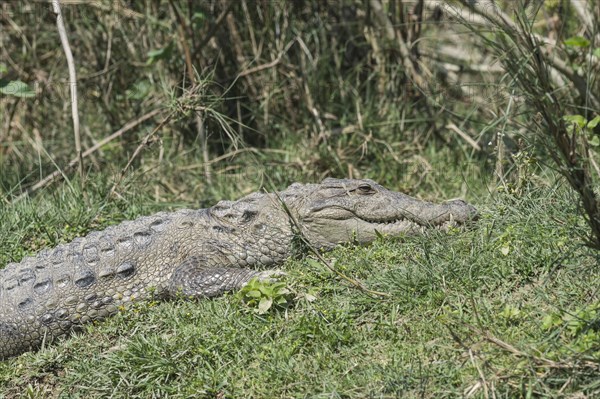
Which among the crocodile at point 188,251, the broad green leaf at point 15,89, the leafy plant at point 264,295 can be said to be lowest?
the crocodile at point 188,251

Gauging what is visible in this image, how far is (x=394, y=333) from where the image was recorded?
4191mm

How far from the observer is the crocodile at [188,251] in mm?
5121

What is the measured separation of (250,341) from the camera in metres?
4.32

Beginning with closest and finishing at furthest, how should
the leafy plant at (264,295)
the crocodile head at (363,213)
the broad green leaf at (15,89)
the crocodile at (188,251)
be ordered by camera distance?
the leafy plant at (264,295) < the crocodile at (188,251) < the crocodile head at (363,213) < the broad green leaf at (15,89)

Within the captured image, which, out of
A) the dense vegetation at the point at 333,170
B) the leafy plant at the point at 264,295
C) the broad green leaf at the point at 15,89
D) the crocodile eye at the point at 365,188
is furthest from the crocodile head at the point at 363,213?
the broad green leaf at the point at 15,89

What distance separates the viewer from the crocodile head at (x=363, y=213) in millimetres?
5352

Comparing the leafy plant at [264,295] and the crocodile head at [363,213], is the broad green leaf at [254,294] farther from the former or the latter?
the crocodile head at [363,213]

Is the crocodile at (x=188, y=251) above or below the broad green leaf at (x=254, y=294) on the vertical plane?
below

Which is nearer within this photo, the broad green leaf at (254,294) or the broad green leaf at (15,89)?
the broad green leaf at (254,294)

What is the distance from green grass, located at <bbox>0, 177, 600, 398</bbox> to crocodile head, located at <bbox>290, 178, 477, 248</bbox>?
0.23 metres

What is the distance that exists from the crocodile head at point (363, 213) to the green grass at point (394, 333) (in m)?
0.23

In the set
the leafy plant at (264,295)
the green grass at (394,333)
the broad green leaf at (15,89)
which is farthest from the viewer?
the broad green leaf at (15,89)

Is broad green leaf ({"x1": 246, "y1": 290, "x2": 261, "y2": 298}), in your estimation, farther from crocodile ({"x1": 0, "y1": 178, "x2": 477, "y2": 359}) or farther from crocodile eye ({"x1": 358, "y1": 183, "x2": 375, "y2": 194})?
crocodile eye ({"x1": 358, "y1": 183, "x2": 375, "y2": 194})

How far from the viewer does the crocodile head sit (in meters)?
5.35
